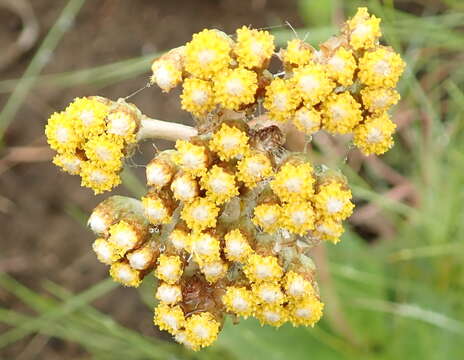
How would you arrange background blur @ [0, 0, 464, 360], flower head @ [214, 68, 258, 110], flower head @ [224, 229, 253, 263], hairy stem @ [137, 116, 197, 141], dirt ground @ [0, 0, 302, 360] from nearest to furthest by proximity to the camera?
flower head @ [214, 68, 258, 110] → flower head @ [224, 229, 253, 263] → hairy stem @ [137, 116, 197, 141] → background blur @ [0, 0, 464, 360] → dirt ground @ [0, 0, 302, 360]

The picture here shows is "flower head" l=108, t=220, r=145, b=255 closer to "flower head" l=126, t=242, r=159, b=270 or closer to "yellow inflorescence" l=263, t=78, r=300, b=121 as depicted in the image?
"flower head" l=126, t=242, r=159, b=270

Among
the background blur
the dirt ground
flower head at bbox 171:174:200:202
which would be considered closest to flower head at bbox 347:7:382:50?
flower head at bbox 171:174:200:202

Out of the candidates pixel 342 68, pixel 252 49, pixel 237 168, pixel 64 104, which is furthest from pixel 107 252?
pixel 64 104

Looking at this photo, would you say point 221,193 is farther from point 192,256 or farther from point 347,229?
point 347,229

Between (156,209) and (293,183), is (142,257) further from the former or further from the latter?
(293,183)

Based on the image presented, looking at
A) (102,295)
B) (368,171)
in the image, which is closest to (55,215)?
(102,295)

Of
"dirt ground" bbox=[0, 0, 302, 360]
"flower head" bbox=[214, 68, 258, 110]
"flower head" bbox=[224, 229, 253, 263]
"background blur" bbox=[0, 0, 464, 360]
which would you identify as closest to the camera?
"flower head" bbox=[214, 68, 258, 110]
